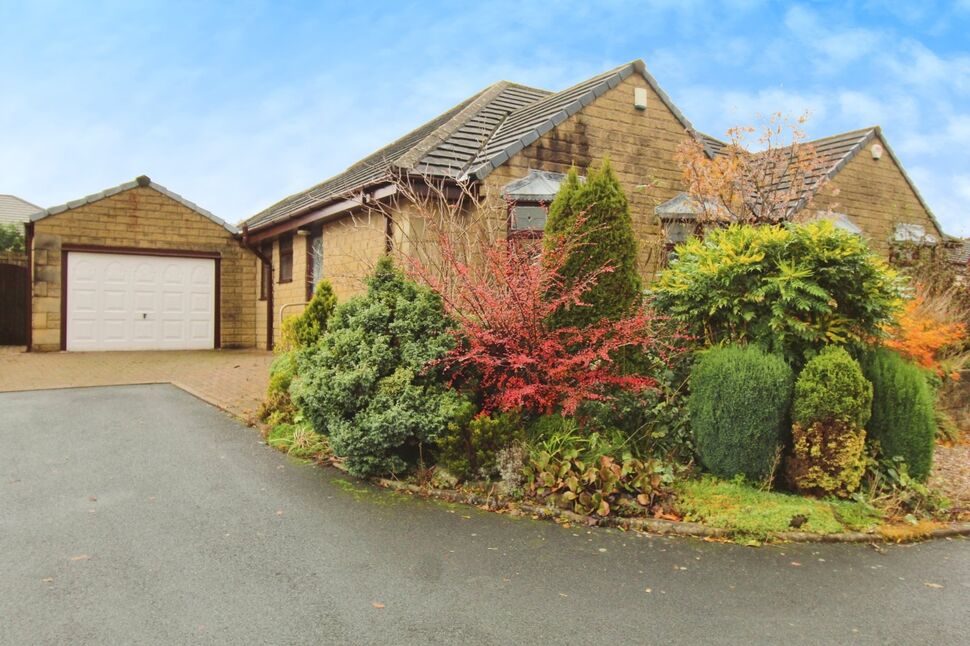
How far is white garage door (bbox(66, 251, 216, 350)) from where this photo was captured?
1582 cm

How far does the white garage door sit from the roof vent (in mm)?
11531

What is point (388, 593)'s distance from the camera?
380cm

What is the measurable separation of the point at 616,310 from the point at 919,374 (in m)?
2.79

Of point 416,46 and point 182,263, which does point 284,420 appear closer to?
point 416,46

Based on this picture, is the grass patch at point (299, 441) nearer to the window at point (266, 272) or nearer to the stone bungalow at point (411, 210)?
the stone bungalow at point (411, 210)

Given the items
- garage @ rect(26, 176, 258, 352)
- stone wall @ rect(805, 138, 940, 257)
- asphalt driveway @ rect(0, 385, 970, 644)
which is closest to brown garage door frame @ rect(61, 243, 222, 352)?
garage @ rect(26, 176, 258, 352)

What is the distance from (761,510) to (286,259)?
13.2m

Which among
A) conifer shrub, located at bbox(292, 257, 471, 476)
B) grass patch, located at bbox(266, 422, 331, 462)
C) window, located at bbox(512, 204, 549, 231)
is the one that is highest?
window, located at bbox(512, 204, 549, 231)

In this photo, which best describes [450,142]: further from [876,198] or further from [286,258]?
[876,198]

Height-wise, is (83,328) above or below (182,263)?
below

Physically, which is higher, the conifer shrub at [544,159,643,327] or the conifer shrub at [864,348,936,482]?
the conifer shrub at [544,159,643,327]

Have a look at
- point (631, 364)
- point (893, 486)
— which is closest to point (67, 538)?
point (631, 364)

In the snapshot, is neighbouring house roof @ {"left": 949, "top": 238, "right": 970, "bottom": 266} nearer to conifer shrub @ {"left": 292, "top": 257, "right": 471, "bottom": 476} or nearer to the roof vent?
the roof vent

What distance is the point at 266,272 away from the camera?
54.5ft
